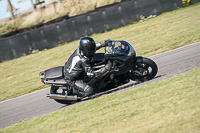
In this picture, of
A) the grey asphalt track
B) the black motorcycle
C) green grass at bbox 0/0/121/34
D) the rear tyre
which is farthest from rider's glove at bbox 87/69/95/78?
green grass at bbox 0/0/121/34

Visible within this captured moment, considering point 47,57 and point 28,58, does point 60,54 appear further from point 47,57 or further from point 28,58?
point 28,58

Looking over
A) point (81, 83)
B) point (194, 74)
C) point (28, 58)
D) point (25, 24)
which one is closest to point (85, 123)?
point (81, 83)

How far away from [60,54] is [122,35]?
371 centimetres

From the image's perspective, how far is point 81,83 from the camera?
6133mm

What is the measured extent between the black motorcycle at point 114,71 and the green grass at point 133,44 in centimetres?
284

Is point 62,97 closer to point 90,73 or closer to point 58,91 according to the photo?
point 58,91

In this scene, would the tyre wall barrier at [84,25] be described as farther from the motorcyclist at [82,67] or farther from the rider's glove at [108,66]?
the rider's glove at [108,66]

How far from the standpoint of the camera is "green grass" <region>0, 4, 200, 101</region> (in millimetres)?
9672

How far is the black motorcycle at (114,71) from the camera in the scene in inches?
232

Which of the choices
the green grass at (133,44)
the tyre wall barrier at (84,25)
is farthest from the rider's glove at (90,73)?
the tyre wall barrier at (84,25)

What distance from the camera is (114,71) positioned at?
235 inches

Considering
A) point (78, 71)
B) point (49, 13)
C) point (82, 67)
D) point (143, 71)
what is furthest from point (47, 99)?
point (49, 13)

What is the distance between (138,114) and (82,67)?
7.23ft

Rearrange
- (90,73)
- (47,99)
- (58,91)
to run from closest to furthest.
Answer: (90,73), (58,91), (47,99)
